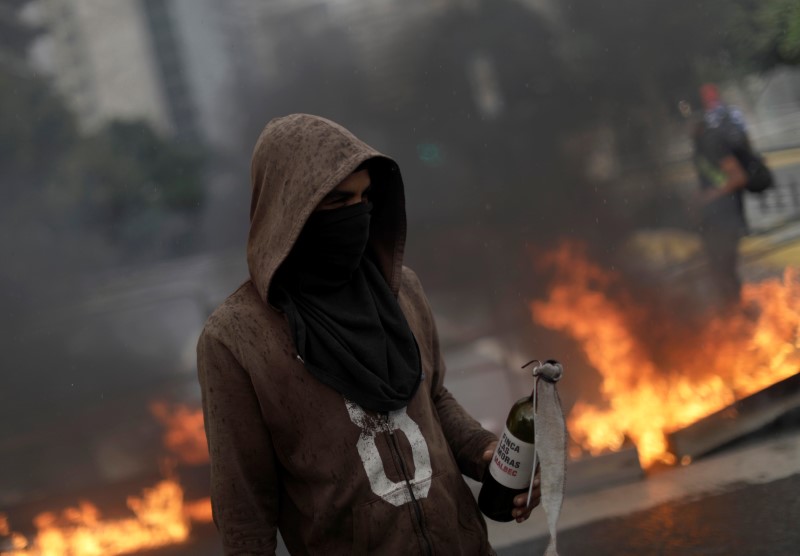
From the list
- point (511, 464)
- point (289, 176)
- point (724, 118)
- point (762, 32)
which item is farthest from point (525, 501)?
point (762, 32)

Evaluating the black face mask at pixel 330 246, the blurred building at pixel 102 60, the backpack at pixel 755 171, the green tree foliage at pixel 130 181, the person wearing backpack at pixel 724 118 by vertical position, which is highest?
the blurred building at pixel 102 60

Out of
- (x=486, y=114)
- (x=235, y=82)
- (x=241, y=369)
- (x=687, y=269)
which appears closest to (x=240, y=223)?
(x=235, y=82)

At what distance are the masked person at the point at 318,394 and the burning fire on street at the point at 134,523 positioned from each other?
2.77 meters

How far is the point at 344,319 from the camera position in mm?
1651

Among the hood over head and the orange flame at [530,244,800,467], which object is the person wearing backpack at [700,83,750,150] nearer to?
the orange flame at [530,244,800,467]

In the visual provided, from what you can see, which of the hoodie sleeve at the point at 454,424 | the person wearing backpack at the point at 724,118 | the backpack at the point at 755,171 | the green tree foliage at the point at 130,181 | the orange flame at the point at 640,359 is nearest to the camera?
the hoodie sleeve at the point at 454,424

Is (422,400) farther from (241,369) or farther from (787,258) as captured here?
(787,258)

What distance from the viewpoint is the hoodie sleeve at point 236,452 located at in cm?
159

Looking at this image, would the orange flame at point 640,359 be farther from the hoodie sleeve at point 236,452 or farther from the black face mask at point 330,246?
the hoodie sleeve at point 236,452

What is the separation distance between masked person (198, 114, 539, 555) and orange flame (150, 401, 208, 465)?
2731 millimetres

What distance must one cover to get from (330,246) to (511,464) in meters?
0.56

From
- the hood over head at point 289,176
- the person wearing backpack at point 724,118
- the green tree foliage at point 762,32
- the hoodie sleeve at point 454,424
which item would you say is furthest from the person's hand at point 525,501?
the green tree foliage at point 762,32

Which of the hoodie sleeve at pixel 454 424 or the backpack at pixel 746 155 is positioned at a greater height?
the hoodie sleeve at pixel 454 424

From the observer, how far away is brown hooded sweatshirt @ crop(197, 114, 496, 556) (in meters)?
1.59
